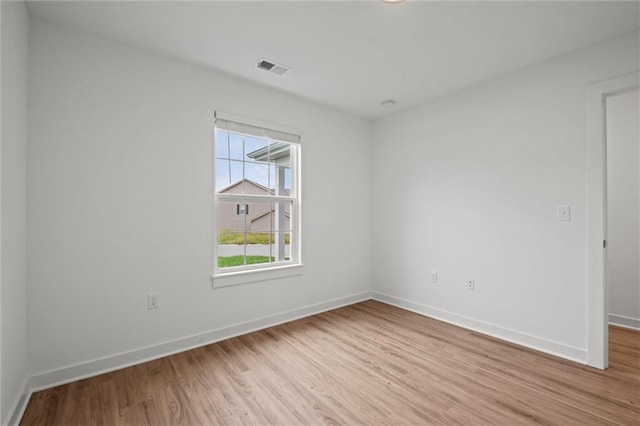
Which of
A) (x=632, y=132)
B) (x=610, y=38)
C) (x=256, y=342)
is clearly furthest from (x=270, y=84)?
(x=632, y=132)

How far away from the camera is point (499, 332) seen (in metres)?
2.85

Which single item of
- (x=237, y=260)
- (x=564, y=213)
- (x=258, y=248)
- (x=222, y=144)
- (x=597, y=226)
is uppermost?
(x=222, y=144)

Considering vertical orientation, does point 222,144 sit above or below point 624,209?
above

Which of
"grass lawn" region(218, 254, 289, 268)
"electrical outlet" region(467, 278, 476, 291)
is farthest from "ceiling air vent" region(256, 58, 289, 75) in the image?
"electrical outlet" region(467, 278, 476, 291)

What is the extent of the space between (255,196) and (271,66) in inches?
49.2

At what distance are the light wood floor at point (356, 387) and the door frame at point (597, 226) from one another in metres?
0.22

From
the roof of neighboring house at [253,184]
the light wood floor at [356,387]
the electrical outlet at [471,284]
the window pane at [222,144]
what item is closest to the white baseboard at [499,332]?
the light wood floor at [356,387]

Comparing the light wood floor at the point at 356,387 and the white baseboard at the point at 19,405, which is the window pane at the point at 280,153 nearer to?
the light wood floor at the point at 356,387

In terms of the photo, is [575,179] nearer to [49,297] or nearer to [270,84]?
[270,84]

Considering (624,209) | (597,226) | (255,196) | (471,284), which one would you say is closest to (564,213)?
(597,226)

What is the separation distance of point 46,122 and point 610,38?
163 inches

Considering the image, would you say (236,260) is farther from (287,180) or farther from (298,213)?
(287,180)

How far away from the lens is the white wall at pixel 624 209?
10.3ft

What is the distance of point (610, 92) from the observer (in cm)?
227
